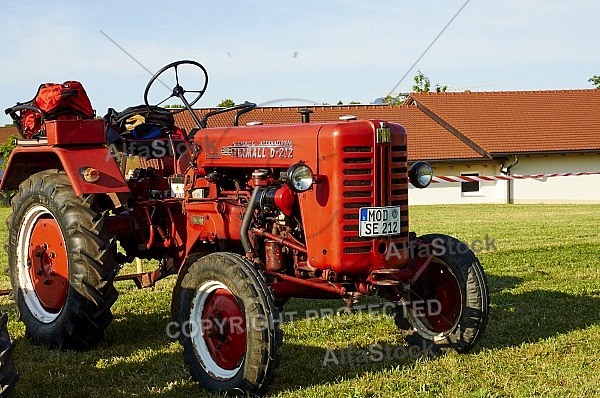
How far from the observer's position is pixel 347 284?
15.3 ft

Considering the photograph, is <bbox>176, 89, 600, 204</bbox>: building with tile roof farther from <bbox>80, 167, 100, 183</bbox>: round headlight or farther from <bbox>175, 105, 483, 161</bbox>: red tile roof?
<bbox>80, 167, 100, 183</bbox>: round headlight

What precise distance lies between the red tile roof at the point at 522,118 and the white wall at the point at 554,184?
1.89 ft

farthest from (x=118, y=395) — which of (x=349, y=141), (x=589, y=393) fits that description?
(x=589, y=393)

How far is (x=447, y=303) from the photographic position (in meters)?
5.18

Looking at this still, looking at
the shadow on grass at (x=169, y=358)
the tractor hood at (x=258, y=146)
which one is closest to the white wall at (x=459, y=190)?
the shadow on grass at (x=169, y=358)

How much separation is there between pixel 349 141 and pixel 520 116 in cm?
2569

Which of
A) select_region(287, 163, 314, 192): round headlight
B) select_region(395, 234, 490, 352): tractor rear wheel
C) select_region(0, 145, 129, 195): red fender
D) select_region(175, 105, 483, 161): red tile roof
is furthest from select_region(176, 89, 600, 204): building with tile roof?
select_region(287, 163, 314, 192): round headlight

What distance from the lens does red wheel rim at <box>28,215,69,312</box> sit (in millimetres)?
5535

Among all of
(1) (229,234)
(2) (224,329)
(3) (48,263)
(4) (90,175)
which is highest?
(4) (90,175)

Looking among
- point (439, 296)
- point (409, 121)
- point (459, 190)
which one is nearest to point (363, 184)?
point (439, 296)

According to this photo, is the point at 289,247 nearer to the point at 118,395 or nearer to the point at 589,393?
the point at 118,395

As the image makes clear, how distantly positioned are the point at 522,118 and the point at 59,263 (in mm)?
25143

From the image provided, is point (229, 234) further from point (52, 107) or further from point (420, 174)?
point (52, 107)

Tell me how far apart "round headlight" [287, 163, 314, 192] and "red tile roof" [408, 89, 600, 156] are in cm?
2212
